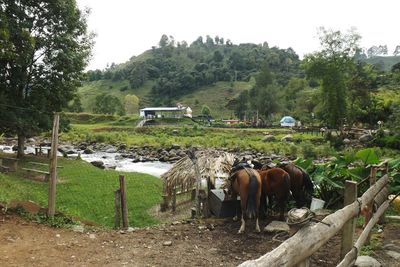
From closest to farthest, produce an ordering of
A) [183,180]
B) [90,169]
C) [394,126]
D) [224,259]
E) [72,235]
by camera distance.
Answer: [224,259], [72,235], [183,180], [90,169], [394,126]

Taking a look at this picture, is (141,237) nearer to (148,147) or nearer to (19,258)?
(19,258)

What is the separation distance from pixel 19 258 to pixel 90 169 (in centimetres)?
1337

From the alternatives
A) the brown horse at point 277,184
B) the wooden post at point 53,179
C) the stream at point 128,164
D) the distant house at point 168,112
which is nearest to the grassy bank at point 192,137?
the distant house at point 168,112

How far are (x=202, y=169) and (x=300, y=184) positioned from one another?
327cm

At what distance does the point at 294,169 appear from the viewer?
766 cm

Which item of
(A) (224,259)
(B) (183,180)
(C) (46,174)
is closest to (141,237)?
(A) (224,259)

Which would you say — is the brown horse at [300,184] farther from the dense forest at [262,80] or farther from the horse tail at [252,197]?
the dense forest at [262,80]

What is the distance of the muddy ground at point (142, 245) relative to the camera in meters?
6.02

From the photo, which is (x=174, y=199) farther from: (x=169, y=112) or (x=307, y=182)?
(x=169, y=112)

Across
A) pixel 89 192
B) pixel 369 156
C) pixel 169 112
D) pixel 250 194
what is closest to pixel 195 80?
pixel 169 112

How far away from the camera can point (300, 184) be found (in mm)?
7656

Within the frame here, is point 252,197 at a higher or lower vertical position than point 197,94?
lower

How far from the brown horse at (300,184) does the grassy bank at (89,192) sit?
16.9 feet

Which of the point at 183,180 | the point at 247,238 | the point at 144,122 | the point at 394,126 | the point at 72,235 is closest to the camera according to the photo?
the point at 247,238
